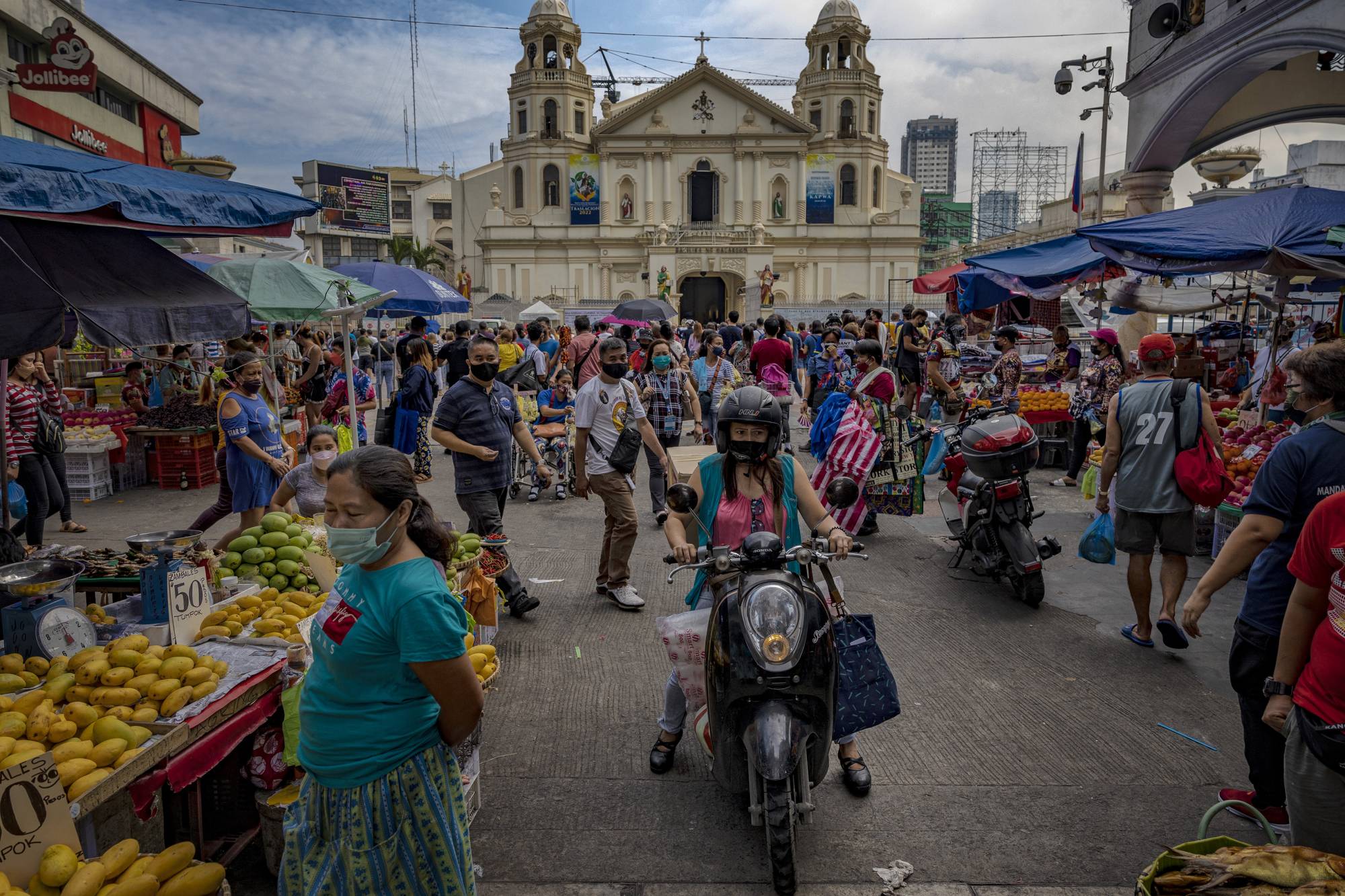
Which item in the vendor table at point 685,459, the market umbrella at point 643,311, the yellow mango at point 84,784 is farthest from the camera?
the market umbrella at point 643,311

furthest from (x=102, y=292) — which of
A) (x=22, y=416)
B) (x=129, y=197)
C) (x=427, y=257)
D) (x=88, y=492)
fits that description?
(x=427, y=257)

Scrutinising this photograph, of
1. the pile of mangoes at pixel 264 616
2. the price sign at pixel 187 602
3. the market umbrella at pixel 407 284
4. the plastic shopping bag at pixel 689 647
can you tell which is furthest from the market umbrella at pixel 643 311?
the plastic shopping bag at pixel 689 647

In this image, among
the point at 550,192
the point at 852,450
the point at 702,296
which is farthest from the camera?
the point at 550,192

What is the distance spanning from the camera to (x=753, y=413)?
11.7 ft

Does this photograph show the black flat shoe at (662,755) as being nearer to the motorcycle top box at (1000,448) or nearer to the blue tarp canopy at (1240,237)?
the motorcycle top box at (1000,448)

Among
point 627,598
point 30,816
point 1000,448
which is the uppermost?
point 1000,448

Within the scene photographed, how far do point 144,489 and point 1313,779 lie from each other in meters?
11.7

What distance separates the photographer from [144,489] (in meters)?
10.8

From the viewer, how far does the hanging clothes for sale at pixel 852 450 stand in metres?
7.04

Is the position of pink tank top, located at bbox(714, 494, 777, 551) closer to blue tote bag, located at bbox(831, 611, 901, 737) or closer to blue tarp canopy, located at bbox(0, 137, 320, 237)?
blue tote bag, located at bbox(831, 611, 901, 737)

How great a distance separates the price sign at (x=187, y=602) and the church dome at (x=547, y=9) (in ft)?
186

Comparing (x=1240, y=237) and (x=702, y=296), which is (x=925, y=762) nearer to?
(x=1240, y=237)

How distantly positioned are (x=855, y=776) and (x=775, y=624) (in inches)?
48.6

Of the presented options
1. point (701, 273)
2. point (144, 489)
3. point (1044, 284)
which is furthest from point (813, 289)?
point (144, 489)
